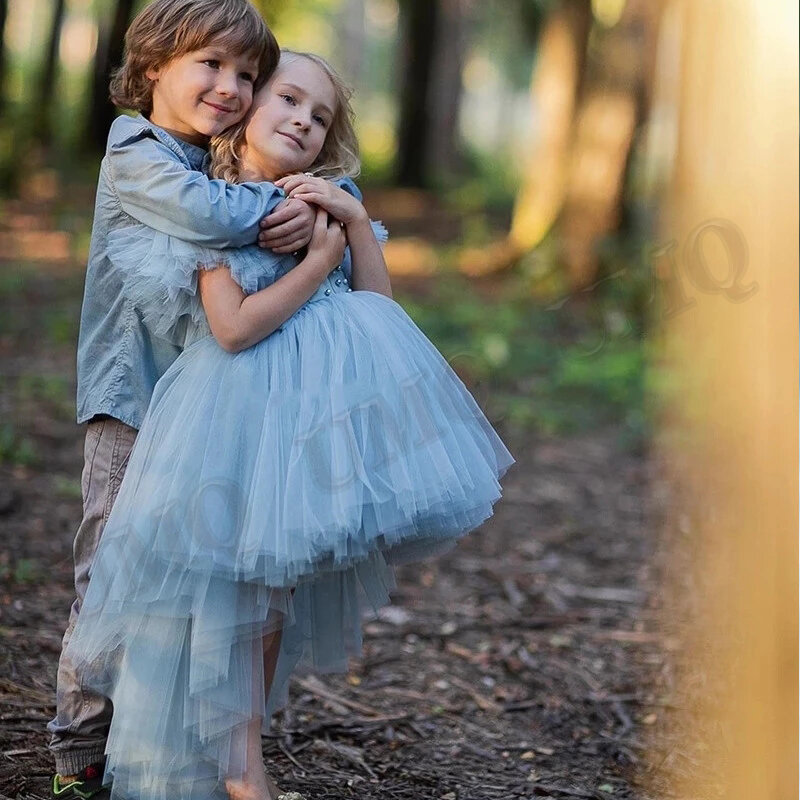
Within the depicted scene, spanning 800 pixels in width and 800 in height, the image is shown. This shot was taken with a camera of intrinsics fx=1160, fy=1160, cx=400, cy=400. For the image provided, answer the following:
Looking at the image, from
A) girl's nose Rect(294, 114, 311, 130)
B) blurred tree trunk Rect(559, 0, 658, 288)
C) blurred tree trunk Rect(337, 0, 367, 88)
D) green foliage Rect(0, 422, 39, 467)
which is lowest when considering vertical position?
green foliage Rect(0, 422, 39, 467)

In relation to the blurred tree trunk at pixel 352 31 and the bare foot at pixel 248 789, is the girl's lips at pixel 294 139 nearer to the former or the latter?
the bare foot at pixel 248 789

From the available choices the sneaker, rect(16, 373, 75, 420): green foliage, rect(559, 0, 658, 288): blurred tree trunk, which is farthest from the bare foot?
rect(559, 0, 658, 288): blurred tree trunk

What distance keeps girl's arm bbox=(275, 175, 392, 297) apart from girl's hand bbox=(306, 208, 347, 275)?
0.08ft

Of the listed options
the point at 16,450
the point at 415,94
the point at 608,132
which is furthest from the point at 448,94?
the point at 16,450

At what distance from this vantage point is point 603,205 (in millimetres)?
9641

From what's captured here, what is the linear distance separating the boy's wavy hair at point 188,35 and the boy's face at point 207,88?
0.05 ft

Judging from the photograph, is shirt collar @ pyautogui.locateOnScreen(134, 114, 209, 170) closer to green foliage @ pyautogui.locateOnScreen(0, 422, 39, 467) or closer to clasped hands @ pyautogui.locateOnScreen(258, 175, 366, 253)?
clasped hands @ pyautogui.locateOnScreen(258, 175, 366, 253)

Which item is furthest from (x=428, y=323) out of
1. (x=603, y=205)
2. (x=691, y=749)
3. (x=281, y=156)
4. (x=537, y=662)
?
(x=281, y=156)

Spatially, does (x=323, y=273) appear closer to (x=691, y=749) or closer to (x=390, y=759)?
(x=390, y=759)

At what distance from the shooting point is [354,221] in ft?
7.77

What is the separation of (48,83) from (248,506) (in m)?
13.8

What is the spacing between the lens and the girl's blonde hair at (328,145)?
2369 mm

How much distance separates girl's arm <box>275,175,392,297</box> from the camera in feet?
7.57

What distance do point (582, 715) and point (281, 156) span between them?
190cm
